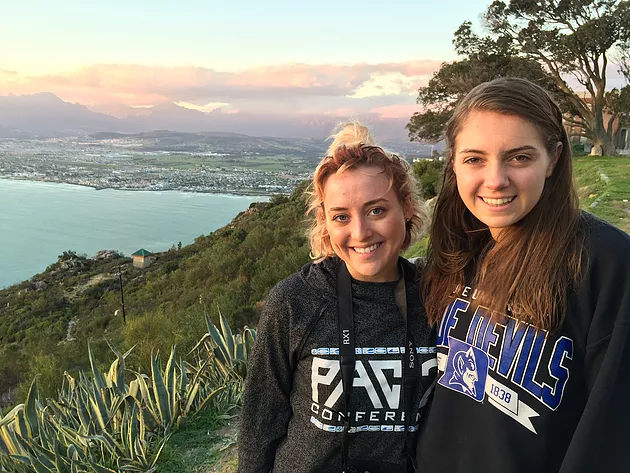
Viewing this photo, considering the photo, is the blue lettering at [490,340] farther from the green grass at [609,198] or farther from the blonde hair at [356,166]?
the green grass at [609,198]

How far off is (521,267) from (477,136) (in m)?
0.38

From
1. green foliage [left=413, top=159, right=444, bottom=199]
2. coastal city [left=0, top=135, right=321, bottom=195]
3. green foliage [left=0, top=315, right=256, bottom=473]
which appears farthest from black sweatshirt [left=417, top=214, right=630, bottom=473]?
coastal city [left=0, top=135, right=321, bottom=195]

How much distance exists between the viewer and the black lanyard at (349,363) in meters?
1.41

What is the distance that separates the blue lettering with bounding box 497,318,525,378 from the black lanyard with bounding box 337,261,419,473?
28 centimetres

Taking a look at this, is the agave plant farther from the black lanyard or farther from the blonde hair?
the black lanyard

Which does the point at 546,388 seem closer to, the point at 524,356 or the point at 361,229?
the point at 524,356

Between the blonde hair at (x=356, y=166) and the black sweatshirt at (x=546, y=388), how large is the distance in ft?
1.28

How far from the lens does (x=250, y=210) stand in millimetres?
33625

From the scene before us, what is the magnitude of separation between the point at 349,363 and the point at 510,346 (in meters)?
0.45

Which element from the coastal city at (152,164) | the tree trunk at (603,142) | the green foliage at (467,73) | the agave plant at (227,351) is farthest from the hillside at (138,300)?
the coastal city at (152,164)

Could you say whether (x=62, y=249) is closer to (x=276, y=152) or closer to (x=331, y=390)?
(x=276, y=152)

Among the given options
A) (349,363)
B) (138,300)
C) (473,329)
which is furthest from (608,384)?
(138,300)

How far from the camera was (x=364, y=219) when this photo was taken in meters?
1.47

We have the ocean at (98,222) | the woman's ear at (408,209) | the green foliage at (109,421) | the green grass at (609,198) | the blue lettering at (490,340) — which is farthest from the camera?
the ocean at (98,222)
